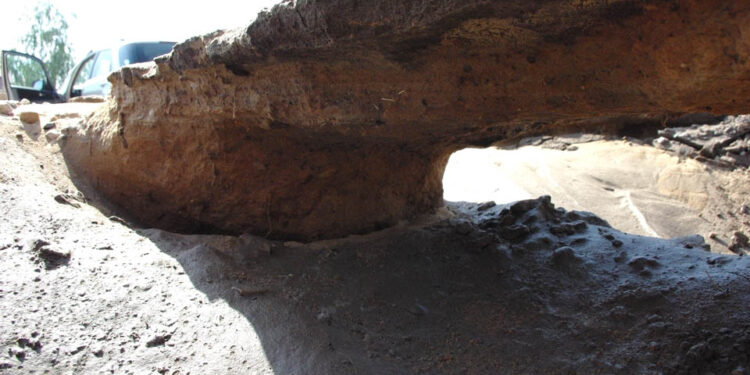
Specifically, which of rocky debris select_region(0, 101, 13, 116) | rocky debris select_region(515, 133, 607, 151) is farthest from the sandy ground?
rocky debris select_region(515, 133, 607, 151)

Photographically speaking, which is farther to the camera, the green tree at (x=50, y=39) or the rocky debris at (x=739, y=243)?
the green tree at (x=50, y=39)

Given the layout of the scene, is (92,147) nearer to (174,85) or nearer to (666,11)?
(174,85)

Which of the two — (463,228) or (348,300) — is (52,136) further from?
(463,228)

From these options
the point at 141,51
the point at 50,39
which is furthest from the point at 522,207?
the point at 50,39

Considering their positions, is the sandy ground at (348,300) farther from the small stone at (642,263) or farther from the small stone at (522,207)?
the small stone at (522,207)

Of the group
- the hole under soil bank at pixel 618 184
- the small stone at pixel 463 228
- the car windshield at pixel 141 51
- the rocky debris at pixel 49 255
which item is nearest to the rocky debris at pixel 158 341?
the rocky debris at pixel 49 255

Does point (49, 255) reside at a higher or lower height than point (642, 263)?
higher

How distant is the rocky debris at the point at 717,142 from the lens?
5.20 meters

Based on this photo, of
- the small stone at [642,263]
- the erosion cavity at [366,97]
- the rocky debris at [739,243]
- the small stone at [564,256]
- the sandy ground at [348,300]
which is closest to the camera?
the erosion cavity at [366,97]

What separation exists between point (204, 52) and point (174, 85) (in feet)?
1.30

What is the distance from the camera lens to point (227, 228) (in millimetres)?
2508

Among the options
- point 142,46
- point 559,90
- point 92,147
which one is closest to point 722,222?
point 559,90

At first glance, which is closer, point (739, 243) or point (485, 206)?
point (485, 206)

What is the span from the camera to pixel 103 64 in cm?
690
